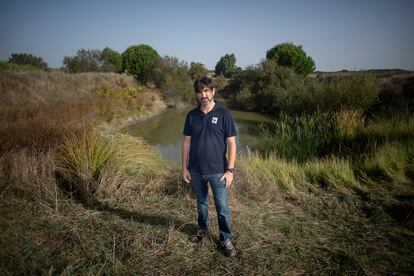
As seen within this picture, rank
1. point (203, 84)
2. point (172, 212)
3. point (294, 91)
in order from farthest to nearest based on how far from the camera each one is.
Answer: point (294, 91)
point (172, 212)
point (203, 84)

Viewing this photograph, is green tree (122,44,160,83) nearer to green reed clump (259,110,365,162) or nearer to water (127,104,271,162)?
water (127,104,271,162)

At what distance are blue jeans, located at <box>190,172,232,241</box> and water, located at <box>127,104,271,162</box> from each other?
4.78 meters

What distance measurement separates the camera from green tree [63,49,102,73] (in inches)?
923

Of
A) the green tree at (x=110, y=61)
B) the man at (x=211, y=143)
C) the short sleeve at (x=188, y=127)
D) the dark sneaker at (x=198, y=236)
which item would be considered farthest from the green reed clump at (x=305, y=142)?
the green tree at (x=110, y=61)

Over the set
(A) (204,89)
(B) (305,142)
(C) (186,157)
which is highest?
(A) (204,89)

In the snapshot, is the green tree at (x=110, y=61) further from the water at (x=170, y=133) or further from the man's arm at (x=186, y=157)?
the man's arm at (x=186, y=157)

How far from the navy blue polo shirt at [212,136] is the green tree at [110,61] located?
997 inches

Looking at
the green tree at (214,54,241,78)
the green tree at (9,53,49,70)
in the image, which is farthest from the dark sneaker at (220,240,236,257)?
the green tree at (214,54,241,78)

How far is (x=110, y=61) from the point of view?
2861 centimetres

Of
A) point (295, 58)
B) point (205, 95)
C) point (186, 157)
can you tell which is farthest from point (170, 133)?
point (295, 58)

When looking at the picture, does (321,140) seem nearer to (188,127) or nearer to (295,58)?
(188,127)

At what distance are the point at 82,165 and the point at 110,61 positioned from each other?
2764 cm

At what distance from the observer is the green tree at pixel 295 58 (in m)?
29.3

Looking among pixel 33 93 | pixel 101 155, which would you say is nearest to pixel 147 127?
pixel 33 93
